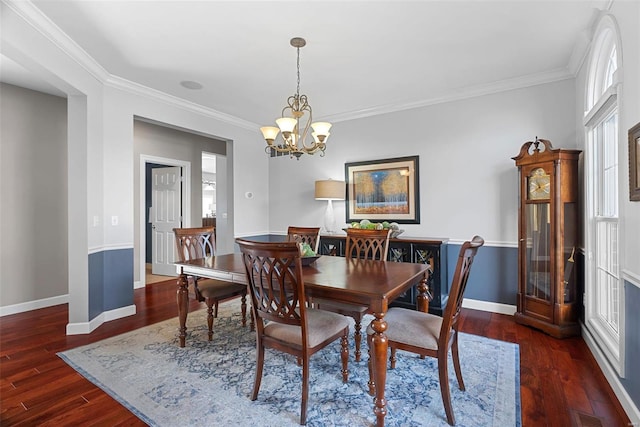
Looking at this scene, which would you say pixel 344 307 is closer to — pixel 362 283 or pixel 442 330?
pixel 362 283

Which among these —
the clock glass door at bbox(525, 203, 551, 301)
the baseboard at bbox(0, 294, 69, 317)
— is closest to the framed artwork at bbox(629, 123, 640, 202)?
Result: the clock glass door at bbox(525, 203, 551, 301)

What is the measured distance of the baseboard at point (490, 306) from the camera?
11.6ft

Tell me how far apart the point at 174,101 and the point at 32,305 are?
299 centimetres

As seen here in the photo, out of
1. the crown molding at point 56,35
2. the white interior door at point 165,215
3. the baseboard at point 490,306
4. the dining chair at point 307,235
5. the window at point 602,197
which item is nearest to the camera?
the crown molding at point 56,35

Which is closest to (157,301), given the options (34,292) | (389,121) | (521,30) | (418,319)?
(34,292)

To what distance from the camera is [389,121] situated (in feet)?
14.2

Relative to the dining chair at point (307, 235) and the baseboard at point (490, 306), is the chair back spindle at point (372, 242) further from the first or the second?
the baseboard at point (490, 306)

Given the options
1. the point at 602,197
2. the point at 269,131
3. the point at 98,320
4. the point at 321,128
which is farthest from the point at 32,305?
the point at 602,197

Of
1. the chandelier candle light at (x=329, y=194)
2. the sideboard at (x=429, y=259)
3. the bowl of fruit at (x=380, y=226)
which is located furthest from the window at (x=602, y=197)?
the chandelier candle light at (x=329, y=194)

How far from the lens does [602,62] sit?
2555 millimetres

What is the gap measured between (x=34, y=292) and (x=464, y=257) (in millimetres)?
4770

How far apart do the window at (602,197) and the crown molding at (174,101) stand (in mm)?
4215

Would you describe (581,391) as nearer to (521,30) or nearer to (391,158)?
(521,30)

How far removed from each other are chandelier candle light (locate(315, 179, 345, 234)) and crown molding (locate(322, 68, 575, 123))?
1.01 meters
